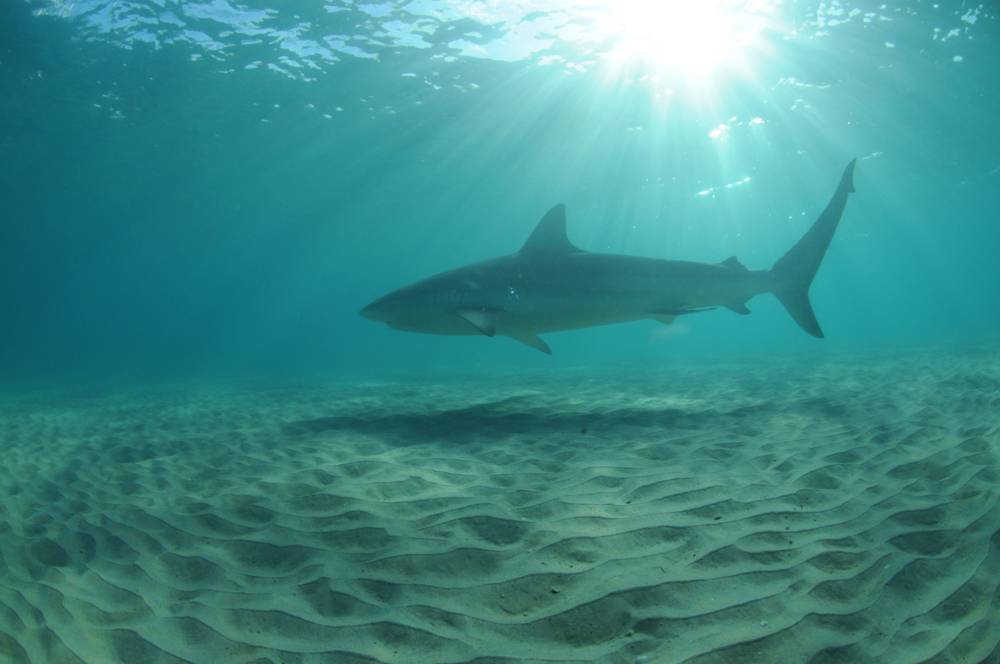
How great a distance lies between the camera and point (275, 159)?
1236 inches

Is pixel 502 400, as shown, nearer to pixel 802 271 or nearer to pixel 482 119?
pixel 802 271

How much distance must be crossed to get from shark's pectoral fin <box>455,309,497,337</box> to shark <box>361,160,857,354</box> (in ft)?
0.11

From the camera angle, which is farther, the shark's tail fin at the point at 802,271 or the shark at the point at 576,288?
the shark's tail fin at the point at 802,271

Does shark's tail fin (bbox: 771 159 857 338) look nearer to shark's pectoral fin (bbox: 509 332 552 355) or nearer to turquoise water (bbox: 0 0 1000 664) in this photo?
turquoise water (bbox: 0 0 1000 664)

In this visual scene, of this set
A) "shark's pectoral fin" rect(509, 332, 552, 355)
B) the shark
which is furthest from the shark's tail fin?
"shark's pectoral fin" rect(509, 332, 552, 355)

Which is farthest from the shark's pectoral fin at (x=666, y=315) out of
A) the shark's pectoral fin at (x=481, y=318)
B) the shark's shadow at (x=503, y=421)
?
the shark's pectoral fin at (x=481, y=318)

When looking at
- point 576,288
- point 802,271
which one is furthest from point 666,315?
point 802,271

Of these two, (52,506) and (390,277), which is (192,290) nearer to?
(390,277)

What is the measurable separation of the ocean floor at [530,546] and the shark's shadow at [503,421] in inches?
5.1

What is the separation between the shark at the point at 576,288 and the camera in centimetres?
732

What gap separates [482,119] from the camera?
85.6 ft

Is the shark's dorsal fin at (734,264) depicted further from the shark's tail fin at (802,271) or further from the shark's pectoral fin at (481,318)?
the shark's pectoral fin at (481,318)

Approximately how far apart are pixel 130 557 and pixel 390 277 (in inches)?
3707

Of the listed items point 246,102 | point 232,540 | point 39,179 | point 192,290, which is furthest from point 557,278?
point 192,290
